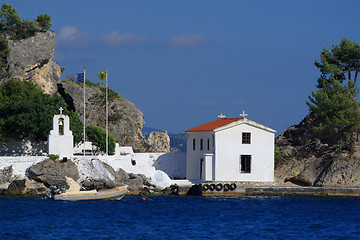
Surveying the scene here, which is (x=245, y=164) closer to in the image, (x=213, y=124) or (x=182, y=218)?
(x=213, y=124)

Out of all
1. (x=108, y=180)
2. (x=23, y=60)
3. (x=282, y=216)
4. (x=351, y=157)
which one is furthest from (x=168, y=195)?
(x=23, y=60)

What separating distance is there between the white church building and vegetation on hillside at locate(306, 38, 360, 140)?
7877 millimetres

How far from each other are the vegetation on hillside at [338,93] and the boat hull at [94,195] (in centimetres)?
2171

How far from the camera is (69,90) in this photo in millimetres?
76062

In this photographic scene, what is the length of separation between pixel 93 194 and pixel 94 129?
16.2 m

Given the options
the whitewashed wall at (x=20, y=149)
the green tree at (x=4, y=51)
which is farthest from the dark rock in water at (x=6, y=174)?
the green tree at (x=4, y=51)

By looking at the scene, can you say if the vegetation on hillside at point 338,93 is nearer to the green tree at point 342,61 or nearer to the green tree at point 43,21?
the green tree at point 342,61

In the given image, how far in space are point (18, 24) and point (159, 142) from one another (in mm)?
20195

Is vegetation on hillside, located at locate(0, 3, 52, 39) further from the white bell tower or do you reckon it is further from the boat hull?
the boat hull

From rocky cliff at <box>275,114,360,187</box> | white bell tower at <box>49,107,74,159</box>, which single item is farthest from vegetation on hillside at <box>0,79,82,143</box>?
rocky cliff at <box>275,114,360,187</box>

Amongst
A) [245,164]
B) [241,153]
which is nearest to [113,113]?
[241,153]

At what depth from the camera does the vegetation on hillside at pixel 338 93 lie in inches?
2504

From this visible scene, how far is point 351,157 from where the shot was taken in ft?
203

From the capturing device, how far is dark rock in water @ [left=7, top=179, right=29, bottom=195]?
176ft
